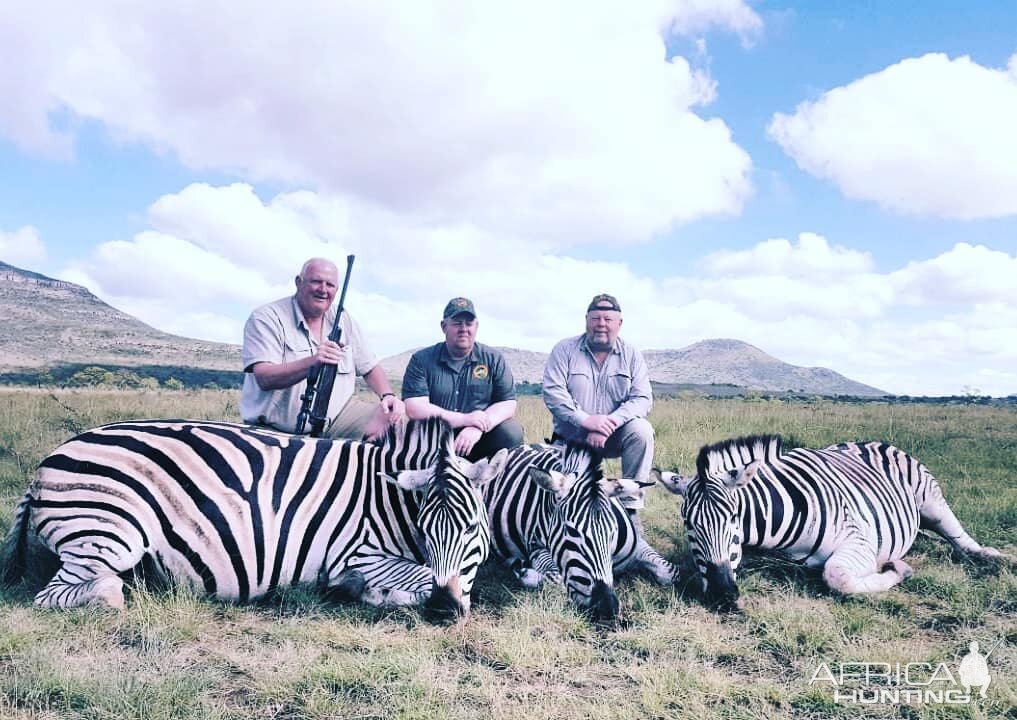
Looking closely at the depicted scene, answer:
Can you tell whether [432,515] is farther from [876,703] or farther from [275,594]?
[876,703]

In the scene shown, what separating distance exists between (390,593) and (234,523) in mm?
1033

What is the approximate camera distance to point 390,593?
4.07 meters

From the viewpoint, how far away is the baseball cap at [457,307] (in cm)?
591

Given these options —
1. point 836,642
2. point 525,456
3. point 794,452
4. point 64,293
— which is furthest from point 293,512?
point 64,293

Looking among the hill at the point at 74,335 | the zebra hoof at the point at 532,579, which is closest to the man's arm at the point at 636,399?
the zebra hoof at the point at 532,579

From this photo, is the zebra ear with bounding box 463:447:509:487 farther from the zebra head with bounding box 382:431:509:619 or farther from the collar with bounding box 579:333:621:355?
the collar with bounding box 579:333:621:355

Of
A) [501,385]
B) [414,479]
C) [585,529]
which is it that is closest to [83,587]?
[414,479]

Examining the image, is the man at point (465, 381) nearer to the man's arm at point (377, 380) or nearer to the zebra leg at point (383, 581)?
the man's arm at point (377, 380)

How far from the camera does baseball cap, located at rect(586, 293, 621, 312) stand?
6.54 meters

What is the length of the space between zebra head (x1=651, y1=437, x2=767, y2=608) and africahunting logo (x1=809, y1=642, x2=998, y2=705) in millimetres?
845

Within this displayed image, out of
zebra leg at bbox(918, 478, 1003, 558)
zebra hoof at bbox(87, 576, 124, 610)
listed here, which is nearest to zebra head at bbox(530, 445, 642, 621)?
zebra hoof at bbox(87, 576, 124, 610)

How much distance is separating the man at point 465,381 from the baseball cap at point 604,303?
1.07 metres

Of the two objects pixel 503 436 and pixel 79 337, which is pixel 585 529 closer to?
pixel 503 436

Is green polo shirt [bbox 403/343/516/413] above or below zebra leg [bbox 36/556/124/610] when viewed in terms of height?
above
